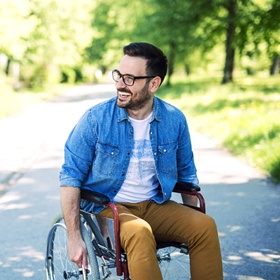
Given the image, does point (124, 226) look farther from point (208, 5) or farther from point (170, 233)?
point (208, 5)

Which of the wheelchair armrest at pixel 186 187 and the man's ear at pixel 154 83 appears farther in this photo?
the wheelchair armrest at pixel 186 187

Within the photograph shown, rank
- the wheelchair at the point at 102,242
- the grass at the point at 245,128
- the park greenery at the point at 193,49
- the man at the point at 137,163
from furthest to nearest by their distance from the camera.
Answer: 1. the park greenery at the point at 193,49
2. the grass at the point at 245,128
3. the man at the point at 137,163
4. the wheelchair at the point at 102,242

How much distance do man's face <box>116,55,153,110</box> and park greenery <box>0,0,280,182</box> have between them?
15.5ft

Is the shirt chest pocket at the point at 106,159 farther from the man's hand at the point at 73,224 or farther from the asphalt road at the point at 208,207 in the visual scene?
the asphalt road at the point at 208,207

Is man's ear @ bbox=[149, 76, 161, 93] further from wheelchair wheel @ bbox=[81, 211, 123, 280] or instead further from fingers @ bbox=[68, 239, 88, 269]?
fingers @ bbox=[68, 239, 88, 269]

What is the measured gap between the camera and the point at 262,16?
2084cm

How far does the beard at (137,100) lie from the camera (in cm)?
321

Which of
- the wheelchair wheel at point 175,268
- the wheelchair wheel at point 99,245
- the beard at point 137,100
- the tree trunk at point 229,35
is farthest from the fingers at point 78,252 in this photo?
the tree trunk at point 229,35

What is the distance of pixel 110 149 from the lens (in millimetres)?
3236

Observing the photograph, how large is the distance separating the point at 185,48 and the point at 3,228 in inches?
1053

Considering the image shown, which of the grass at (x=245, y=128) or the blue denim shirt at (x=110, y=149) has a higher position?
the blue denim shirt at (x=110, y=149)

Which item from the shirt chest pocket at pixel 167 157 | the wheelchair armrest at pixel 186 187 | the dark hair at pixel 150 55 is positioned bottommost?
the wheelchair armrest at pixel 186 187

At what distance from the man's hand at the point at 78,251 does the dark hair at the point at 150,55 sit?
0.95 meters

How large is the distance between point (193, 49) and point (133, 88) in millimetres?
28281
